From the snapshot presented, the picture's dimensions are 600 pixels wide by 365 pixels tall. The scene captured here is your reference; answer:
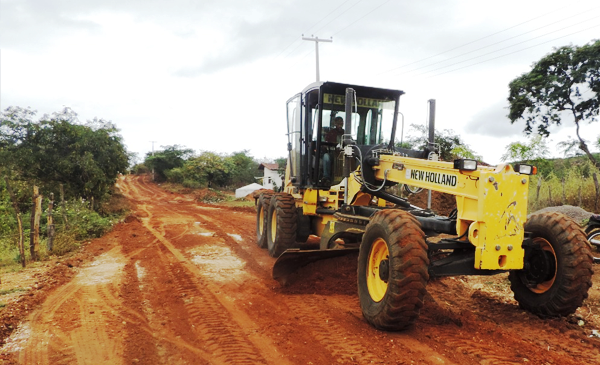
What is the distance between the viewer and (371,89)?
762 cm

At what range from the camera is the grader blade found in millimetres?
5861

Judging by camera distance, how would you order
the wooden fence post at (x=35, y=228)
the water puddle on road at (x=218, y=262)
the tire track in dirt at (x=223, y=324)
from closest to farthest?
the tire track in dirt at (x=223, y=324)
the water puddle on road at (x=218, y=262)
the wooden fence post at (x=35, y=228)

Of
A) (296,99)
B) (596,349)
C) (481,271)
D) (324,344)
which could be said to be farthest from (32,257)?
(596,349)

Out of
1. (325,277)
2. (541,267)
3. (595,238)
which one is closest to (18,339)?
(325,277)

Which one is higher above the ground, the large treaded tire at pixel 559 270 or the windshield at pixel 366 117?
the windshield at pixel 366 117

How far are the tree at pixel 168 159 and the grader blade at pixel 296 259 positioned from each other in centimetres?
4755

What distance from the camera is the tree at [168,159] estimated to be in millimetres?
51656

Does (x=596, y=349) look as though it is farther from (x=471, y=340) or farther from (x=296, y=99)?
(x=296, y=99)

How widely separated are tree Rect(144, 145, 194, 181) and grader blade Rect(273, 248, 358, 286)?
4755cm

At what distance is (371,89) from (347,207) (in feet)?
7.72

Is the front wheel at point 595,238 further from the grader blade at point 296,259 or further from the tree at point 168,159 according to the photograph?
the tree at point 168,159

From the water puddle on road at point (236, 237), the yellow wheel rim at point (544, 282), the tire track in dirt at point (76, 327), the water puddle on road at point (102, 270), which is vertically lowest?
the water puddle on road at point (102, 270)

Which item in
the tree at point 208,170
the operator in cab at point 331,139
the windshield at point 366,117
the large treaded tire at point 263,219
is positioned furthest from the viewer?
the tree at point 208,170

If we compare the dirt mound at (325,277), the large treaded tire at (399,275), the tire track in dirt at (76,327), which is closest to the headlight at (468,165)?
the large treaded tire at (399,275)
